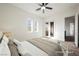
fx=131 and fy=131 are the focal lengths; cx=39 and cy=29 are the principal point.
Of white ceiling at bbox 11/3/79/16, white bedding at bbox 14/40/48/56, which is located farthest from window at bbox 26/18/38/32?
white bedding at bbox 14/40/48/56

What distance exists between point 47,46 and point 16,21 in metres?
0.67

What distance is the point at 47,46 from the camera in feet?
7.24

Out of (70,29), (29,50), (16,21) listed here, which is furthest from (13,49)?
(70,29)

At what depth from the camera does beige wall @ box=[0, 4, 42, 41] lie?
2.17 m

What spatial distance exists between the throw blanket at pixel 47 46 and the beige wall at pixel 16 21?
0.09m

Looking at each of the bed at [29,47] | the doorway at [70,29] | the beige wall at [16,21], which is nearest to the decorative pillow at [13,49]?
the bed at [29,47]

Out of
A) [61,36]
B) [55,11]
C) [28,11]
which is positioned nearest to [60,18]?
[55,11]

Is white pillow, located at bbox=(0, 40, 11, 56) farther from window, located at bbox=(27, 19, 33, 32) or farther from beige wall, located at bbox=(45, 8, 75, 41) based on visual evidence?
beige wall, located at bbox=(45, 8, 75, 41)

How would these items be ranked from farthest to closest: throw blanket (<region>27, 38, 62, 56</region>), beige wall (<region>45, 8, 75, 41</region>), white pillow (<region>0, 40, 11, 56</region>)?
beige wall (<region>45, 8, 75, 41</region>), throw blanket (<region>27, 38, 62, 56</region>), white pillow (<region>0, 40, 11, 56</region>)

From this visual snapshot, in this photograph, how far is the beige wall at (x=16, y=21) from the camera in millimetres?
2172

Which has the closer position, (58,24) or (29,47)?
(29,47)

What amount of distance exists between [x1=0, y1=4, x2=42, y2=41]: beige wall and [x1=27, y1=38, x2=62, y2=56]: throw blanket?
0.09 metres

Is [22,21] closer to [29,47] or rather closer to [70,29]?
[29,47]

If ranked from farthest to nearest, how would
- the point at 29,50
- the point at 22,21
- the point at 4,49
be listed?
the point at 22,21 → the point at 29,50 → the point at 4,49
